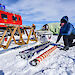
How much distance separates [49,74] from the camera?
189 cm

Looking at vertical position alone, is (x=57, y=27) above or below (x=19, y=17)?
below

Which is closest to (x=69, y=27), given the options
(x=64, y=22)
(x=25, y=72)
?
(x=64, y=22)

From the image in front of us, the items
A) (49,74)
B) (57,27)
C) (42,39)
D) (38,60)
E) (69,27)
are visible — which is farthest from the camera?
(57,27)

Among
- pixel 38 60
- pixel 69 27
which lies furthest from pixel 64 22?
pixel 38 60

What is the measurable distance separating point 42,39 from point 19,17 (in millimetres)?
7629

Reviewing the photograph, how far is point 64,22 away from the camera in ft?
13.5

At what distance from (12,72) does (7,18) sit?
9706mm

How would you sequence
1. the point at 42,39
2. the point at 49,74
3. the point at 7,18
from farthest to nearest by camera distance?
1. the point at 7,18
2. the point at 42,39
3. the point at 49,74

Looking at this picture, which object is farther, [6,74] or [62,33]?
[62,33]

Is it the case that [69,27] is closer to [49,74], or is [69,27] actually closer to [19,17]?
[49,74]

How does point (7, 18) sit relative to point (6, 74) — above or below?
above

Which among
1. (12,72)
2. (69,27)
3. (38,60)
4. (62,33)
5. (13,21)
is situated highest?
(13,21)

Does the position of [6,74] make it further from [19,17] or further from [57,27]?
[57,27]

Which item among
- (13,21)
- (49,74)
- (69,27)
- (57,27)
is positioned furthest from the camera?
(57,27)
